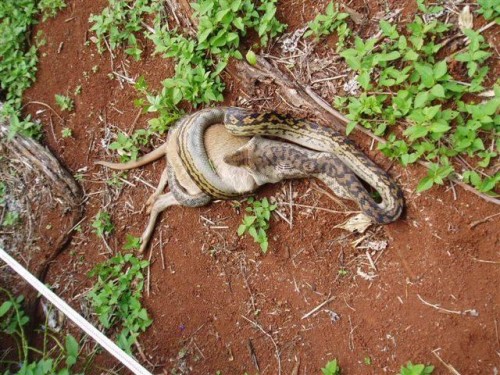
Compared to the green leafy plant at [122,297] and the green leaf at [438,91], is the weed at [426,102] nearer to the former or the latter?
the green leaf at [438,91]

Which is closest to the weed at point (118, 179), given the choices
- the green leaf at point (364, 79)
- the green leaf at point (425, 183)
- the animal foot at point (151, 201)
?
the animal foot at point (151, 201)

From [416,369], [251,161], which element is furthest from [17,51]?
[416,369]

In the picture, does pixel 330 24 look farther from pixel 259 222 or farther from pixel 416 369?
pixel 416 369

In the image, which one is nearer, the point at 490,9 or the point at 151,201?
the point at 490,9

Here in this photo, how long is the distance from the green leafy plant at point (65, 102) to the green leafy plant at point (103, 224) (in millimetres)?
1330

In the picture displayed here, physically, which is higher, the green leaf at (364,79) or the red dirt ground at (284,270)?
the green leaf at (364,79)

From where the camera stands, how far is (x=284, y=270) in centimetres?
382

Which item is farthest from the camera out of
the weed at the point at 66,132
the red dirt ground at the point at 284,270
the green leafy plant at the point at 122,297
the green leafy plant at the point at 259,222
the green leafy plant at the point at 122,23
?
the weed at the point at 66,132

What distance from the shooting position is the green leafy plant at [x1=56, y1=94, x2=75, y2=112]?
4.95 metres

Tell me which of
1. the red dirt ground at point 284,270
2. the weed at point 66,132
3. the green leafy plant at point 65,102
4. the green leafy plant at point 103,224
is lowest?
the red dirt ground at point 284,270

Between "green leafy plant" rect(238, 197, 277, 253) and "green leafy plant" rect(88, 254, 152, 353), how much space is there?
1.24m

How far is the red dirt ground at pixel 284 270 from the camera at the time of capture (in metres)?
3.19

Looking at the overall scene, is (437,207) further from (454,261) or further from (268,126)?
(268,126)

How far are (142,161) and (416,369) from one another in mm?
3214
